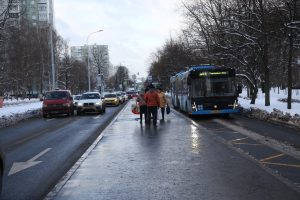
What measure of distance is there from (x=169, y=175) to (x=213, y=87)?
1814 centimetres

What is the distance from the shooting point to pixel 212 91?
27.2 meters

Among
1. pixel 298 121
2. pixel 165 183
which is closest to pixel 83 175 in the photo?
pixel 165 183

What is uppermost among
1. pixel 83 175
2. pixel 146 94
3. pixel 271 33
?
pixel 271 33

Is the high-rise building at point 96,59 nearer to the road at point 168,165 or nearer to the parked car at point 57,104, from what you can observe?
the parked car at point 57,104

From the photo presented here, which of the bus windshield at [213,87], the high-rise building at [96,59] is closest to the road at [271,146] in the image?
the bus windshield at [213,87]

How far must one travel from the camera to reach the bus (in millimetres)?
26906

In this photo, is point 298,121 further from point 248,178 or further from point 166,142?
point 248,178

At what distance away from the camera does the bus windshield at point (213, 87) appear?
27234 millimetres

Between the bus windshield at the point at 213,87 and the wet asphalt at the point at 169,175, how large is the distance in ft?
40.5

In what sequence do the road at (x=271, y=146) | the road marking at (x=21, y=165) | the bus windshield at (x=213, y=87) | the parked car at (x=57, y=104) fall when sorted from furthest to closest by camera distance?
1. the parked car at (x=57, y=104)
2. the bus windshield at (x=213, y=87)
3. the road marking at (x=21, y=165)
4. the road at (x=271, y=146)

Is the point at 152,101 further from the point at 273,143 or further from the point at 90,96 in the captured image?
the point at 90,96

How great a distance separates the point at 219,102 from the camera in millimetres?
26859

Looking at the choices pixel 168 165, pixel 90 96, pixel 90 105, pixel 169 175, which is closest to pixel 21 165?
pixel 168 165

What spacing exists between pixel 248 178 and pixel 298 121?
471 inches
